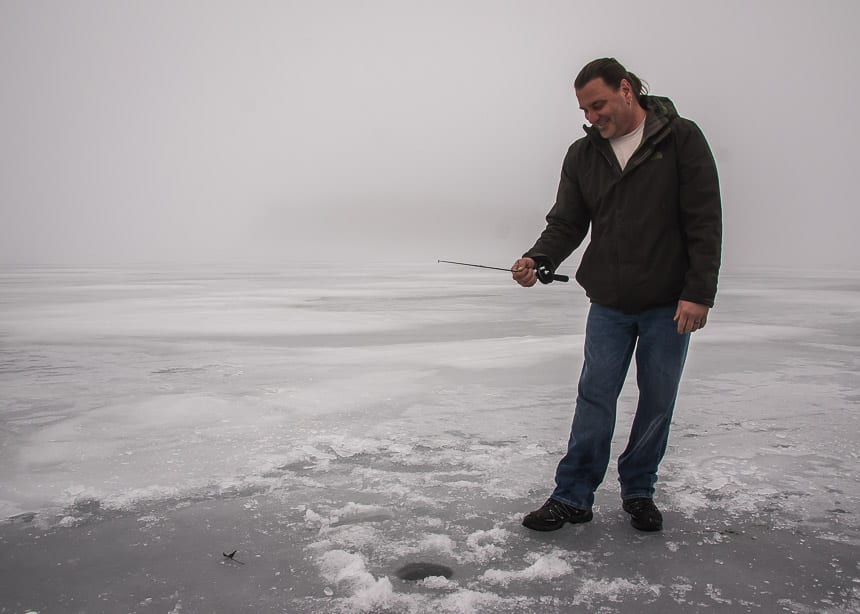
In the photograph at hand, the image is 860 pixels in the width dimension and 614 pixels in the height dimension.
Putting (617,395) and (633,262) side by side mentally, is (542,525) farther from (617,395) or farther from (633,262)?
(633,262)

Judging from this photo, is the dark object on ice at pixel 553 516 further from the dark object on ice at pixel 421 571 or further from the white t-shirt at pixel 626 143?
the white t-shirt at pixel 626 143

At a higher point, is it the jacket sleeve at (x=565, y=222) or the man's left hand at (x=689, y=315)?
the jacket sleeve at (x=565, y=222)

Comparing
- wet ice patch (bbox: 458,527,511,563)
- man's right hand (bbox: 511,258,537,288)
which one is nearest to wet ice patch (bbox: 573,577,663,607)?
wet ice patch (bbox: 458,527,511,563)

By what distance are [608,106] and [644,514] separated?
1352 millimetres

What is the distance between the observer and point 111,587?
193cm

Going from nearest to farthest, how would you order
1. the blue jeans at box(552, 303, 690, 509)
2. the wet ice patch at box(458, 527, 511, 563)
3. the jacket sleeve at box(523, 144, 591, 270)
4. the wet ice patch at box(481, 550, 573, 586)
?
the wet ice patch at box(481, 550, 573, 586) < the wet ice patch at box(458, 527, 511, 563) < the blue jeans at box(552, 303, 690, 509) < the jacket sleeve at box(523, 144, 591, 270)

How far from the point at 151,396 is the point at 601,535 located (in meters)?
3.08

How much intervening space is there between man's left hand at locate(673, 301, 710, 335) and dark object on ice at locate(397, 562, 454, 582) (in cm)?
108

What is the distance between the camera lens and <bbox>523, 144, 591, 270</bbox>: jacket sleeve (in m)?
2.60

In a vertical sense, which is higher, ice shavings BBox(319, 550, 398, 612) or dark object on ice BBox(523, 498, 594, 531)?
dark object on ice BBox(523, 498, 594, 531)

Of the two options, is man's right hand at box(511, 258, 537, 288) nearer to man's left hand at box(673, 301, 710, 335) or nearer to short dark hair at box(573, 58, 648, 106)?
man's left hand at box(673, 301, 710, 335)

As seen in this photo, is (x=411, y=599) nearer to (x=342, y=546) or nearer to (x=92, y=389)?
(x=342, y=546)

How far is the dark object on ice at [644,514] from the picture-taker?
2332mm

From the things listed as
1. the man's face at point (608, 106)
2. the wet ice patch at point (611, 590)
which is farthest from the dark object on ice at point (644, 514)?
the man's face at point (608, 106)
